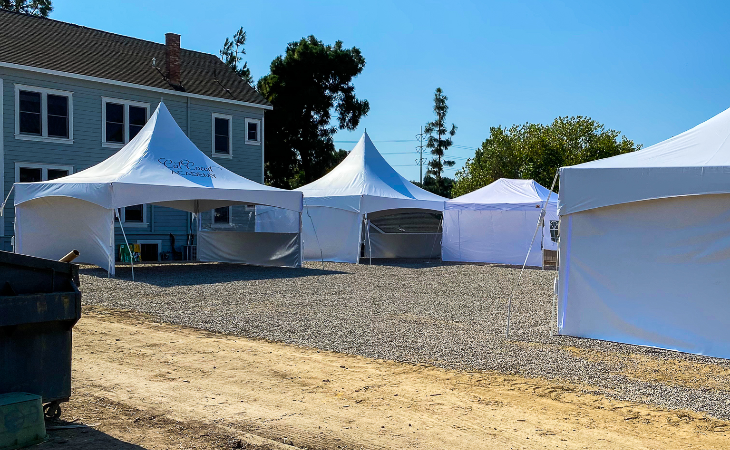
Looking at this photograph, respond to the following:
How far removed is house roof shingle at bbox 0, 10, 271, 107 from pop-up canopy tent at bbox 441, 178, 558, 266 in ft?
30.7

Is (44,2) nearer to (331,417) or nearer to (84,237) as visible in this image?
(84,237)

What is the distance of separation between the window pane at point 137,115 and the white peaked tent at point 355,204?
6.05 meters

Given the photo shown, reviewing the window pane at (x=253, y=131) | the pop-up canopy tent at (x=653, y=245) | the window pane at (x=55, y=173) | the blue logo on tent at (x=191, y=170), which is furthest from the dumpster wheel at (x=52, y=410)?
the window pane at (x=253, y=131)

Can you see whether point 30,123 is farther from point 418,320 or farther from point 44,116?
point 418,320

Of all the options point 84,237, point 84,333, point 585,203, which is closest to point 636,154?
point 585,203

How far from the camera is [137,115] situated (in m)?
22.4

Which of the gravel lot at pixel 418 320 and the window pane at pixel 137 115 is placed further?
the window pane at pixel 137 115

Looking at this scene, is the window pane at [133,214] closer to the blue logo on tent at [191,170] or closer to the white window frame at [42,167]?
the white window frame at [42,167]

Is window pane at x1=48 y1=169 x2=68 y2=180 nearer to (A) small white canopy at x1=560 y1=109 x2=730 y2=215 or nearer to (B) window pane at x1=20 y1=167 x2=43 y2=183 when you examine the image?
(B) window pane at x1=20 y1=167 x2=43 y2=183

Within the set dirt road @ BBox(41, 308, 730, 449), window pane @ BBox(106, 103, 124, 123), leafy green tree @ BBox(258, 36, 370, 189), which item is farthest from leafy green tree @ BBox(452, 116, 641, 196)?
dirt road @ BBox(41, 308, 730, 449)

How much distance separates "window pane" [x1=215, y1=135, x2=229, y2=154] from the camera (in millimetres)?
24641

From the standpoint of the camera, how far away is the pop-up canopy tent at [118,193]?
1483cm

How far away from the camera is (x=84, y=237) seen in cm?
1599

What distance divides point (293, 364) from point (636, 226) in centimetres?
436
